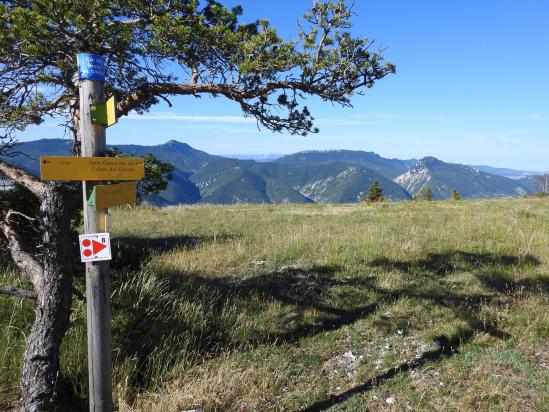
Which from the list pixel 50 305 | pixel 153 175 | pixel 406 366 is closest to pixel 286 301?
pixel 406 366

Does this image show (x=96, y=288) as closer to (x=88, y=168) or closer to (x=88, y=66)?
(x=88, y=168)

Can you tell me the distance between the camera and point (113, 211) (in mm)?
17781

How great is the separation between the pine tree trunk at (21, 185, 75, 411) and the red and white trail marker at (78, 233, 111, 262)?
80cm

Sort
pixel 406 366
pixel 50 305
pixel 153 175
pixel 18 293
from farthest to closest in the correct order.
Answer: pixel 153 175
pixel 406 366
pixel 18 293
pixel 50 305

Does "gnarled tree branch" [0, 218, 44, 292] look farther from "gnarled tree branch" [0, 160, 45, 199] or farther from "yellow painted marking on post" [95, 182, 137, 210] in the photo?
"yellow painted marking on post" [95, 182, 137, 210]

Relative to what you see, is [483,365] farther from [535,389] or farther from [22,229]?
[22,229]

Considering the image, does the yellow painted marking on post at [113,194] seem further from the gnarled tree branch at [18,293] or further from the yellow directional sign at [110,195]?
the gnarled tree branch at [18,293]

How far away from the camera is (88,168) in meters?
2.90

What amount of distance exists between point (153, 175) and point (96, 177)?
284cm

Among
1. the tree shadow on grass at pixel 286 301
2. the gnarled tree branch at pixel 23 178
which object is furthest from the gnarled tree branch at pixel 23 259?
the tree shadow on grass at pixel 286 301

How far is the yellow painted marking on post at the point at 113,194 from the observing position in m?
2.95

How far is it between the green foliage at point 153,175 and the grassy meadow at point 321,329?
1.25 m

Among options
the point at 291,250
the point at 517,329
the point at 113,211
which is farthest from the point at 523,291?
the point at 113,211

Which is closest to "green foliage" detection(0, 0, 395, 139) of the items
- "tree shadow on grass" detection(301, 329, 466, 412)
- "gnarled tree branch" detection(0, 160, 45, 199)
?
"gnarled tree branch" detection(0, 160, 45, 199)
